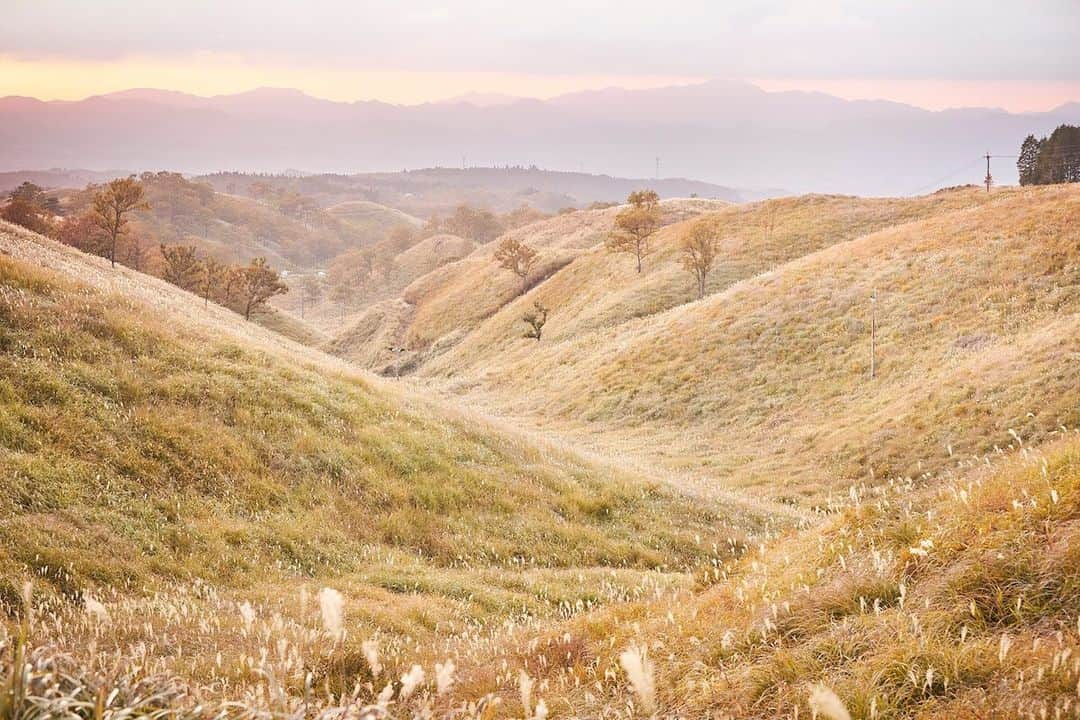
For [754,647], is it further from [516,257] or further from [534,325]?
[516,257]

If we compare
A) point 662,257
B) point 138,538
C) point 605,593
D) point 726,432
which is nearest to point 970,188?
point 662,257

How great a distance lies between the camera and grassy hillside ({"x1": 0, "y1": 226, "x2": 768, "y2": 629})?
440 inches

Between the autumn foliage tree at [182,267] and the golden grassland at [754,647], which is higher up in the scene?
the autumn foliage tree at [182,267]

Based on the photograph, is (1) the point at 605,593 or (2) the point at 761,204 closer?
(1) the point at 605,593

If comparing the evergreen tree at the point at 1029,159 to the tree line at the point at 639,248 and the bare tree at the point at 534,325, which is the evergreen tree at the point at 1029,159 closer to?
the tree line at the point at 639,248

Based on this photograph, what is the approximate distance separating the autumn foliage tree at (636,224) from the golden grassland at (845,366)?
21.4 meters

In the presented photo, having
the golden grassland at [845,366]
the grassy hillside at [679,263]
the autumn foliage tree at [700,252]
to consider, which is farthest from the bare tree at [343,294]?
the autumn foliage tree at [700,252]

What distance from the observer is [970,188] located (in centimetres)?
8281

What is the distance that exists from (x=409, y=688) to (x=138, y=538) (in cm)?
1019

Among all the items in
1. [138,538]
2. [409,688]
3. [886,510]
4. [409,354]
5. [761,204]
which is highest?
[761,204]

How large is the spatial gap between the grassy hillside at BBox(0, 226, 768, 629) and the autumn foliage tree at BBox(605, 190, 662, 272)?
198ft

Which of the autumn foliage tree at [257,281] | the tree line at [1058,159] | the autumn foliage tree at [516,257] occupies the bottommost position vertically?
the autumn foliage tree at [257,281]

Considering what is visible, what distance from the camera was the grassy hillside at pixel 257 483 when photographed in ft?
36.6

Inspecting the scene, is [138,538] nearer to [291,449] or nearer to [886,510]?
[291,449]
